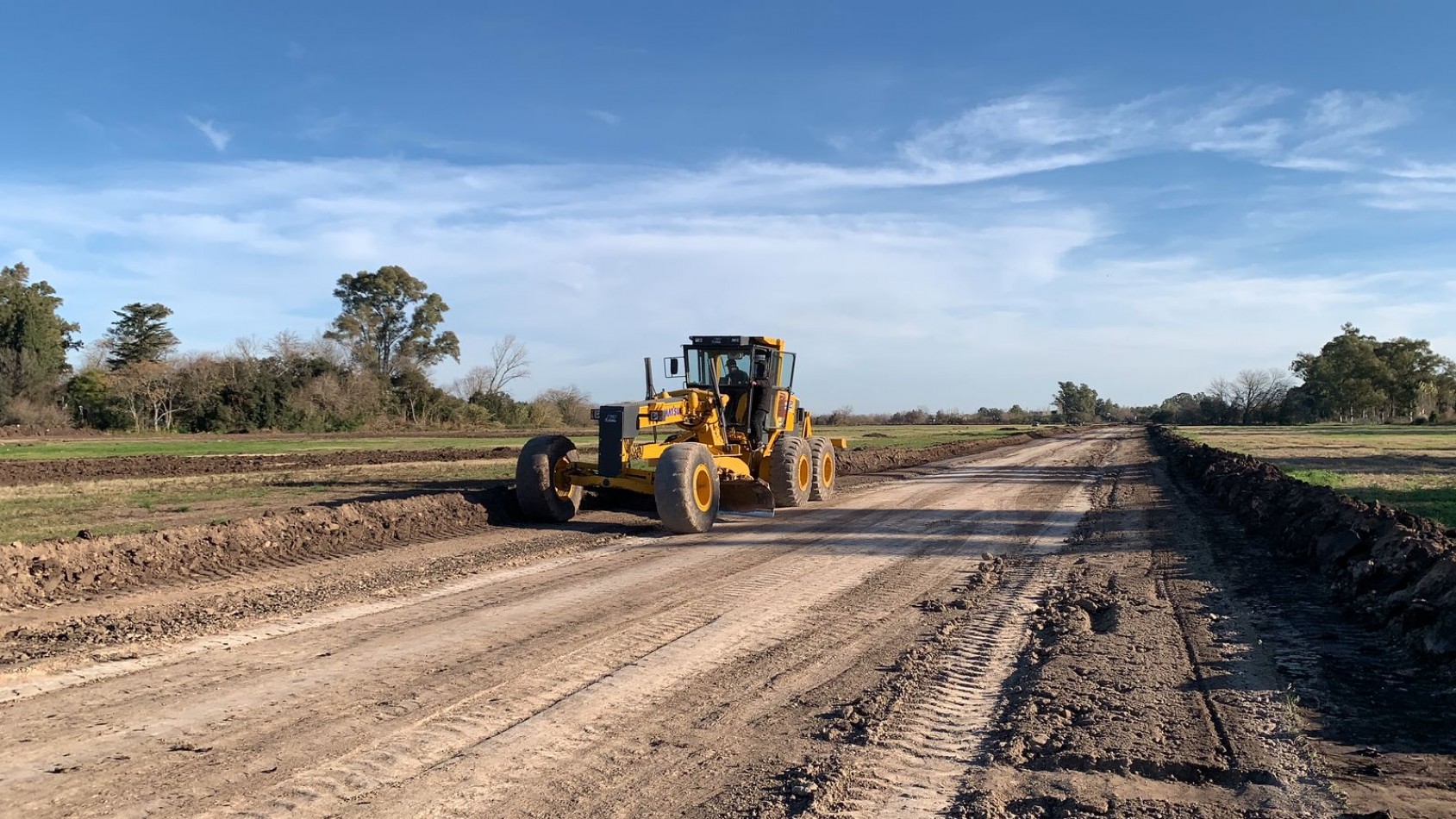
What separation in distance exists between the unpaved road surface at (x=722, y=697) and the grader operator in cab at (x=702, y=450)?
120 inches

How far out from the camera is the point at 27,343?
182ft

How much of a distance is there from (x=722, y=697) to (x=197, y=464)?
24.8 meters

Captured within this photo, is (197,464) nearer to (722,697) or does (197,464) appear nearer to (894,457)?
(894,457)

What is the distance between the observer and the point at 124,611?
7496 millimetres

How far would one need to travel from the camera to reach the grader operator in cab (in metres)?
12.4

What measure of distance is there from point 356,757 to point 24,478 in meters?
21.8

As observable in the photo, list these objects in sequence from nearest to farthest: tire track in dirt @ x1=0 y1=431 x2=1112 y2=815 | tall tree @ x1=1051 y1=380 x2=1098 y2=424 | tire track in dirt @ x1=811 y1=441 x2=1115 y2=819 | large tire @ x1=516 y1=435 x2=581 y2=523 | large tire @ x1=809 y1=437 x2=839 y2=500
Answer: tire track in dirt @ x1=811 y1=441 x2=1115 y2=819 → tire track in dirt @ x1=0 y1=431 x2=1112 y2=815 → large tire @ x1=516 y1=435 x2=581 y2=523 → large tire @ x1=809 y1=437 x2=839 y2=500 → tall tree @ x1=1051 y1=380 x2=1098 y2=424

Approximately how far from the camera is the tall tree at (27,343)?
54688mm

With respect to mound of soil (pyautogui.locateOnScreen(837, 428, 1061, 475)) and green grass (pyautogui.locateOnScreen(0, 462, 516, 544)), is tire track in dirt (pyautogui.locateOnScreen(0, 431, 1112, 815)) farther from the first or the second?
mound of soil (pyautogui.locateOnScreen(837, 428, 1061, 475))

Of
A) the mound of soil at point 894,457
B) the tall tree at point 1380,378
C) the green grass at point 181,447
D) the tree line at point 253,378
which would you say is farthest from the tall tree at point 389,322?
the tall tree at point 1380,378

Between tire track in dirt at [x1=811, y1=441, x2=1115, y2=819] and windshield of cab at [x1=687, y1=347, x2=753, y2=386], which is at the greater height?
windshield of cab at [x1=687, y1=347, x2=753, y2=386]

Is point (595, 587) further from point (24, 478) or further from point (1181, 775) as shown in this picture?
point (24, 478)

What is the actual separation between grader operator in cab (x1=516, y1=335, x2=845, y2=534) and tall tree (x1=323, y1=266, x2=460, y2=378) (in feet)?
180

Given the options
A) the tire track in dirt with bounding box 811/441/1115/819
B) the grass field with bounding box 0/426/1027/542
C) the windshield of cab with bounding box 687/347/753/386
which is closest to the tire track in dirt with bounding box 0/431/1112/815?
the tire track in dirt with bounding box 811/441/1115/819
